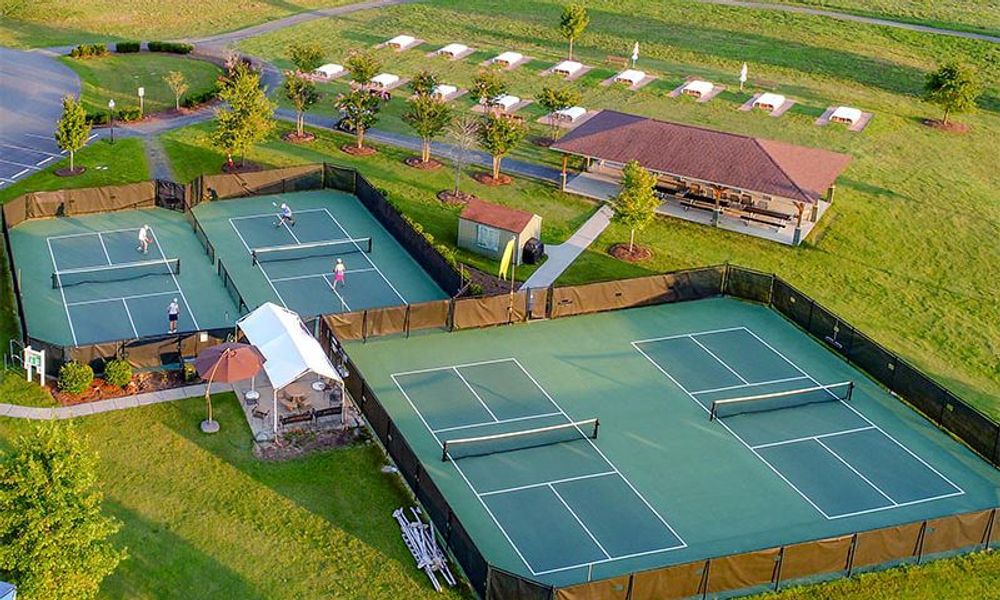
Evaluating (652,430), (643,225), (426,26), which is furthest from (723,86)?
(652,430)

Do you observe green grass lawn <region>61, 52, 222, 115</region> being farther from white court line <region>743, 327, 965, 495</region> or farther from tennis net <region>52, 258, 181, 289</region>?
white court line <region>743, 327, 965, 495</region>

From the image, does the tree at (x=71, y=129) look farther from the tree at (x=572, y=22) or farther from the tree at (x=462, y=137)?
the tree at (x=572, y=22)

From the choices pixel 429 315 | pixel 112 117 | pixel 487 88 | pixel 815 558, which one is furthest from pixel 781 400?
pixel 112 117

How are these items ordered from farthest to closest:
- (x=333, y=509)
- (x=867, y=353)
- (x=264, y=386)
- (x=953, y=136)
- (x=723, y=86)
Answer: (x=723, y=86)
(x=953, y=136)
(x=867, y=353)
(x=264, y=386)
(x=333, y=509)

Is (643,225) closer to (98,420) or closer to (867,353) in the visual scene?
(867,353)

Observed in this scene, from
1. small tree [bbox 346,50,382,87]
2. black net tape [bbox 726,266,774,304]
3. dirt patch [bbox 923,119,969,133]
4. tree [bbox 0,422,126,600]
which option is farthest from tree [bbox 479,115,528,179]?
tree [bbox 0,422,126,600]

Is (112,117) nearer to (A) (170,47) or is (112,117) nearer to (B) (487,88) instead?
(A) (170,47)
